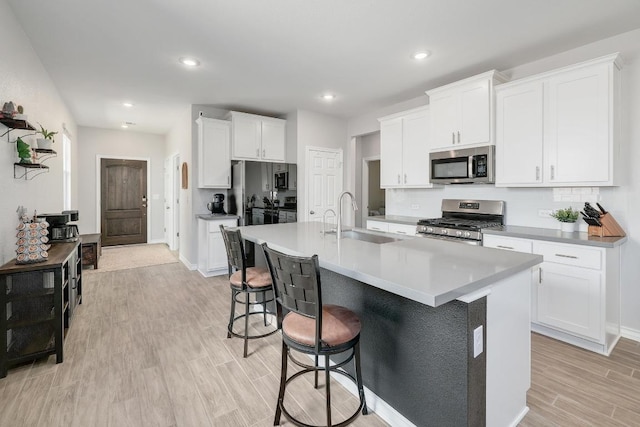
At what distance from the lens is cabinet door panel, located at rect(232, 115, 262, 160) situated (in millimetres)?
4844

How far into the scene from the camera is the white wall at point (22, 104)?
2.28m

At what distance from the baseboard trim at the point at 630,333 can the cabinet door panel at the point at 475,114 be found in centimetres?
213

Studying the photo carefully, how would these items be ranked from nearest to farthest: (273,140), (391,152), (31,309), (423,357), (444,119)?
(423,357) → (31,309) → (444,119) → (391,152) → (273,140)

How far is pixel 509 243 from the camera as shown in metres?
2.96

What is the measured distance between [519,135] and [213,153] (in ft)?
13.2

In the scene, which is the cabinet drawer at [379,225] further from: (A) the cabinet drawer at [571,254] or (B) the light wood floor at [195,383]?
(B) the light wood floor at [195,383]

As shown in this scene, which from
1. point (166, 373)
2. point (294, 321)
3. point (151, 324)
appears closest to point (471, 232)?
point (294, 321)

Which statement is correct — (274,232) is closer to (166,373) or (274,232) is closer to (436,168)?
(166,373)

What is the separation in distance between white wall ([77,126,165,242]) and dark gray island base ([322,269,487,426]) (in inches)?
271

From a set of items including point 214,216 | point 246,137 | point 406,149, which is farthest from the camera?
point 246,137

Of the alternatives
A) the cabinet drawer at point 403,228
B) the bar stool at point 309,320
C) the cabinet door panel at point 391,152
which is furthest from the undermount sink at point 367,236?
the cabinet door panel at point 391,152

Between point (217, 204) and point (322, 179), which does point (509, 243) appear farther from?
point (217, 204)

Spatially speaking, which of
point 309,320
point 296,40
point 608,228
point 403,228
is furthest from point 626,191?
point 296,40

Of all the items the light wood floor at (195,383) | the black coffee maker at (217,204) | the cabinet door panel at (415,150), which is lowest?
the light wood floor at (195,383)
